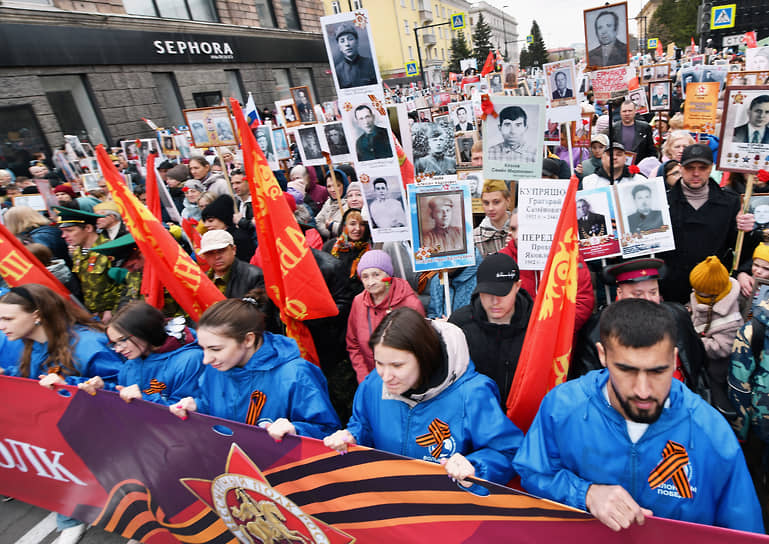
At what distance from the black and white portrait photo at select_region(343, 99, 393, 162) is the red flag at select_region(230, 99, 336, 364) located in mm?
716

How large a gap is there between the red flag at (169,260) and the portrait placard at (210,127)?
10.3 feet

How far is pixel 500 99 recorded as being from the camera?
3.41 m

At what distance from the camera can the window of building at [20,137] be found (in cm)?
1149

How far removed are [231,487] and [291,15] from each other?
26714mm

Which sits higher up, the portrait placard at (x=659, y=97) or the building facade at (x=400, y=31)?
the building facade at (x=400, y=31)

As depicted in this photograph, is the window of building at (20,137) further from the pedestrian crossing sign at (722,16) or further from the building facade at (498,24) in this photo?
the building facade at (498,24)

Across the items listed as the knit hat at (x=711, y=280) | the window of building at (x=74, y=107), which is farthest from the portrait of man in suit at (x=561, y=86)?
the window of building at (x=74, y=107)

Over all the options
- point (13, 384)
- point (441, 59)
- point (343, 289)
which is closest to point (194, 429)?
point (13, 384)

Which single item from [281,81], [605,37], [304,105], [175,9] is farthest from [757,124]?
[281,81]

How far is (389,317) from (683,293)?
268cm

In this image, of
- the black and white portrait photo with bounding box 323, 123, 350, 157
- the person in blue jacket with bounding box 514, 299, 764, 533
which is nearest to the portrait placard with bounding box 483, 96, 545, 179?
the person in blue jacket with bounding box 514, 299, 764, 533

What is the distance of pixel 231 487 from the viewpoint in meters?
2.27

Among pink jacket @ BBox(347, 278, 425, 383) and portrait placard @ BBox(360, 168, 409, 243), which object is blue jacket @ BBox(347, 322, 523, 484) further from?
portrait placard @ BBox(360, 168, 409, 243)

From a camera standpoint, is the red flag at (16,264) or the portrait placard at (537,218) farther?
the red flag at (16,264)
